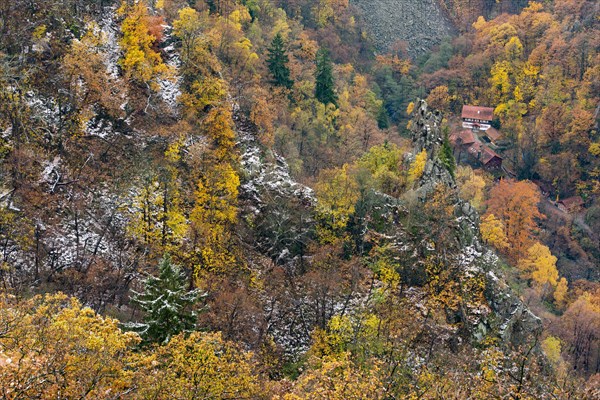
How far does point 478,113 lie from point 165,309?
86655 mm

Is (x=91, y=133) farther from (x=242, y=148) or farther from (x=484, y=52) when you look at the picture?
(x=484, y=52)

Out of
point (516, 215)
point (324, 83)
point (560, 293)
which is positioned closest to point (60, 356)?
point (324, 83)

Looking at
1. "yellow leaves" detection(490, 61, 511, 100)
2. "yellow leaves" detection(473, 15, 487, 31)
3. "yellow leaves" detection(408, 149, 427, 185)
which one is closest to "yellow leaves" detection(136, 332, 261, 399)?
"yellow leaves" detection(408, 149, 427, 185)

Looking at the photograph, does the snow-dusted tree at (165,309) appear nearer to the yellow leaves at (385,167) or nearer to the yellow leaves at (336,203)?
the yellow leaves at (336,203)

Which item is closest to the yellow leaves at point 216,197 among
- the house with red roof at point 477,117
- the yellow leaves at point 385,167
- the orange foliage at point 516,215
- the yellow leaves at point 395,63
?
the yellow leaves at point 385,167

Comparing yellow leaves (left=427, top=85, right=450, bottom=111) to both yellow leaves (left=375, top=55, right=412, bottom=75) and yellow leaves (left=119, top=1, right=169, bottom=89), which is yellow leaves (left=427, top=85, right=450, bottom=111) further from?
yellow leaves (left=119, top=1, right=169, bottom=89)

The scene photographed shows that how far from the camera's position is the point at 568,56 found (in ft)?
326

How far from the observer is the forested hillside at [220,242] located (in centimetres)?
2231

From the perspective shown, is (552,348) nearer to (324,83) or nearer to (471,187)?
(471,187)

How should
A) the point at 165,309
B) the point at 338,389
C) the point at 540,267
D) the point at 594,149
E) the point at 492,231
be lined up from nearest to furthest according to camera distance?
the point at 338,389 → the point at 165,309 → the point at 492,231 → the point at 540,267 → the point at 594,149

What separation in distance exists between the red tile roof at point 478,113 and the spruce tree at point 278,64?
49.7 m

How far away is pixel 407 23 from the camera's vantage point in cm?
12119

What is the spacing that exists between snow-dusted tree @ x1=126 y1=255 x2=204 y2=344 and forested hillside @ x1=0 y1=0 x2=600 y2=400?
Result: 0.12 m

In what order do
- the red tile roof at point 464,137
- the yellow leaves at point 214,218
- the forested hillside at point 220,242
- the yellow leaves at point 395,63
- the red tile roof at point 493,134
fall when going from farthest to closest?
the yellow leaves at point 395,63 → the red tile roof at point 493,134 → the red tile roof at point 464,137 → the yellow leaves at point 214,218 → the forested hillside at point 220,242
